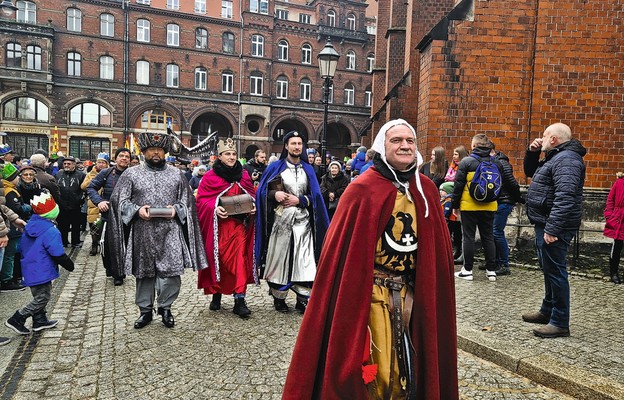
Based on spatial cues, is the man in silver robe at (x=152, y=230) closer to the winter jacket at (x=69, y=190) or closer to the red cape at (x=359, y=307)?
the red cape at (x=359, y=307)

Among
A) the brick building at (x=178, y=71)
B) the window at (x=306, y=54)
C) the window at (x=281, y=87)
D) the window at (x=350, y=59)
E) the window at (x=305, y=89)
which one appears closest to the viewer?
the brick building at (x=178, y=71)

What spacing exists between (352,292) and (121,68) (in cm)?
4364

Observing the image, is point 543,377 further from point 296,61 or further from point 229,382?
point 296,61

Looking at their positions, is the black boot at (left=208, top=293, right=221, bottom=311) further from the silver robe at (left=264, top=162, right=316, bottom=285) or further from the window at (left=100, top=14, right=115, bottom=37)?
the window at (left=100, top=14, right=115, bottom=37)

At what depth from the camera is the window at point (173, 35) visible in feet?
142

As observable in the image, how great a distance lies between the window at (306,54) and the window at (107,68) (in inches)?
689

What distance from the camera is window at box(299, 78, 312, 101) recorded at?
47.8 meters

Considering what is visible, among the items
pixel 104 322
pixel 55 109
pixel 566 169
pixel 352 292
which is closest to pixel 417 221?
pixel 352 292

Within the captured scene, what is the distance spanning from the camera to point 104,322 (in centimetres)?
546

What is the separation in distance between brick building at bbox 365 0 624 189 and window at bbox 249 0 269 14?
4046 cm

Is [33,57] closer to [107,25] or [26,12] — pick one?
[26,12]

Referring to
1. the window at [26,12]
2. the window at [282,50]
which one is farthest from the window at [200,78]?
the window at [26,12]

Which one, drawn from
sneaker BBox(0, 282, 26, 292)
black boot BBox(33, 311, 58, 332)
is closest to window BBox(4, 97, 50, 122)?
sneaker BBox(0, 282, 26, 292)

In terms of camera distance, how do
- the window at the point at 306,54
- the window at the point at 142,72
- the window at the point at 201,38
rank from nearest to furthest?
the window at the point at 142,72 → the window at the point at 201,38 → the window at the point at 306,54
